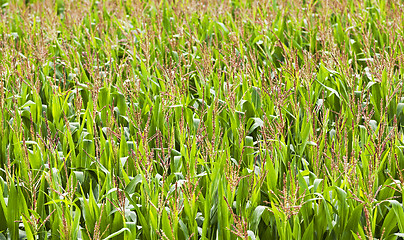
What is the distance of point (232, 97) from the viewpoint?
330cm

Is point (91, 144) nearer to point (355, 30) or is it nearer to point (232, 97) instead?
point (232, 97)

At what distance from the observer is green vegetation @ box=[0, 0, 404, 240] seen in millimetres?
2404

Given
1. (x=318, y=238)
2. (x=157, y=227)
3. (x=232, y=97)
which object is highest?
(x=232, y=97)

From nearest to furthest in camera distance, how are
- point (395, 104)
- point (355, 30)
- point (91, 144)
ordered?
point (91, 144), point (395, 104), point (355, 30)

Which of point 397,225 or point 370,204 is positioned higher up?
point 370,204

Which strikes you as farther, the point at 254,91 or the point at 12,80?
the point at 12,80

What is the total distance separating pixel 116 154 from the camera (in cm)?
295

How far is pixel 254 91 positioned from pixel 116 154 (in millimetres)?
1272

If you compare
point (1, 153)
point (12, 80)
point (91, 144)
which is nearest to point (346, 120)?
point (91, 144)

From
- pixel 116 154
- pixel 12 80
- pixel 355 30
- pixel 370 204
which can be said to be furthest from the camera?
pixel 355 30

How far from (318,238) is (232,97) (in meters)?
1.13

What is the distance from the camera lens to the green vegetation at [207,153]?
2.40 metres

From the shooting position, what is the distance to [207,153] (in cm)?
286

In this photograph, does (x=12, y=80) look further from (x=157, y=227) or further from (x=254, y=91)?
(x=157, y=227)
